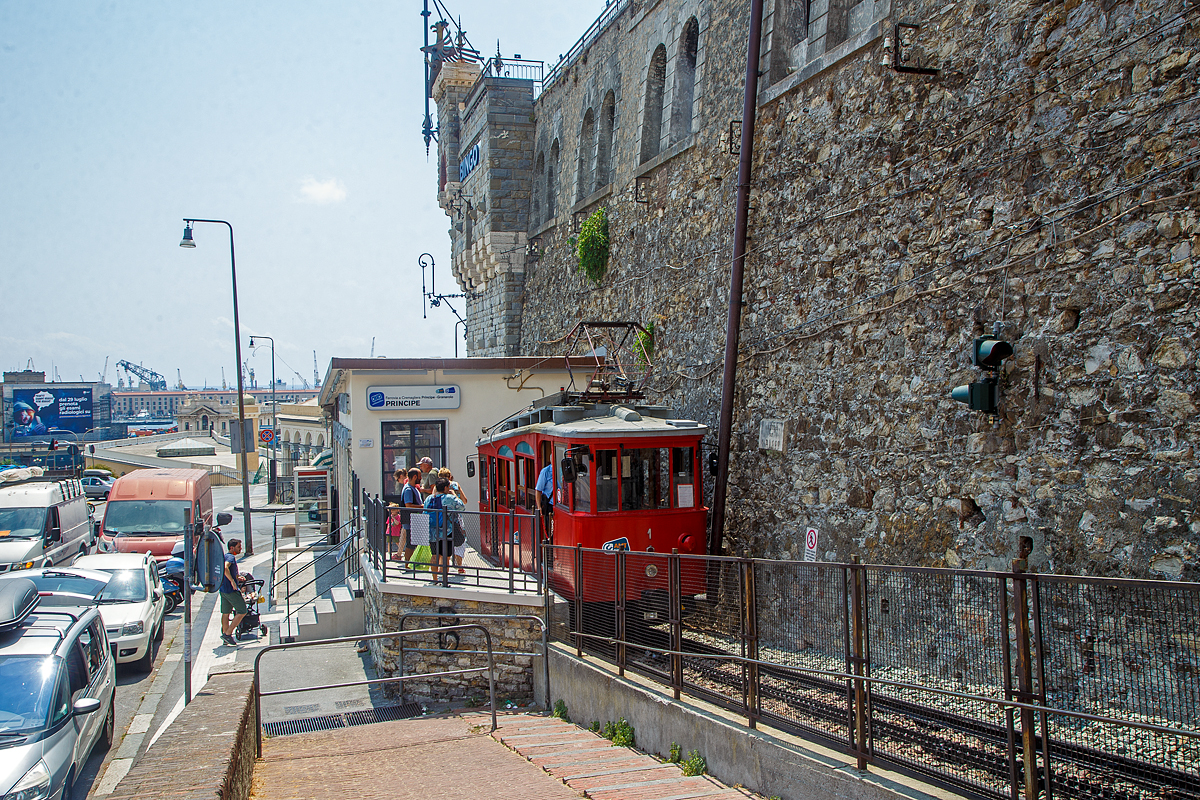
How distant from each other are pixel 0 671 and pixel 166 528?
1290 centimetres

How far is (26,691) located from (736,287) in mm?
9817

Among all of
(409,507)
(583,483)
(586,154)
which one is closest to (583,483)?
(583,483)

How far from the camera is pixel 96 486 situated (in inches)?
1684

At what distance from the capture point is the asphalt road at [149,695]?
355 inches

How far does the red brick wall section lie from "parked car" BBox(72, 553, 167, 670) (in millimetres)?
6169

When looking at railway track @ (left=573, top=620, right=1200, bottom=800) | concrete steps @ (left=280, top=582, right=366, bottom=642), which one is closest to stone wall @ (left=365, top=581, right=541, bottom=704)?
concrete steps @ (left=280, top=582, right=366, bottom=642)

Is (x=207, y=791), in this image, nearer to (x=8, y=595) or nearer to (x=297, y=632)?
(x=8, y=595)

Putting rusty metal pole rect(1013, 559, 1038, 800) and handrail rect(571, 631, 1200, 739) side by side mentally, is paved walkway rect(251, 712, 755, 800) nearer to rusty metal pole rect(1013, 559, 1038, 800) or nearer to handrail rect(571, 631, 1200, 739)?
handrail rect(571, 631, 1200, 739)

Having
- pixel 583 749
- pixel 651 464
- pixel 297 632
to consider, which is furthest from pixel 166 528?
pixel 583 749

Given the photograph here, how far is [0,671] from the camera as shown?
790 centimetres

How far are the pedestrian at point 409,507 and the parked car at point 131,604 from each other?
4144 mm

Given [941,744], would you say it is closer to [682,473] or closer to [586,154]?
[682,473]

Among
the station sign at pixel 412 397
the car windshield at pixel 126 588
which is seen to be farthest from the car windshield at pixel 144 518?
the station sign at pixel 412 397

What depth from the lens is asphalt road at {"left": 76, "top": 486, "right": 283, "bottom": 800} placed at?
29.6ft
